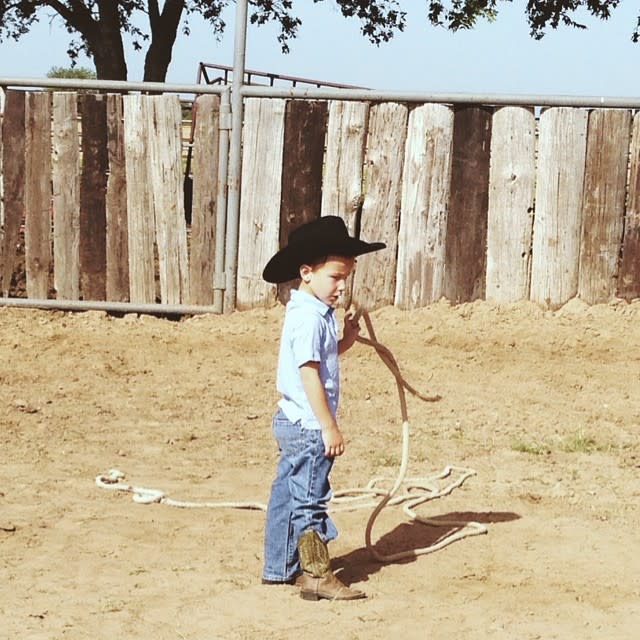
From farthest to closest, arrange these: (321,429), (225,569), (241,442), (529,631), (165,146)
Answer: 1. (165,146)
2. (241,442)
3. (225,569)
4. (321,429)
5. (529,631)

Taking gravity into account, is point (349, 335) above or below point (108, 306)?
above

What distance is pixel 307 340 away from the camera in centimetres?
432

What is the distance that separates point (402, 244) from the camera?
8.81 meters

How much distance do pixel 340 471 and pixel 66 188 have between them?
384 centimetres

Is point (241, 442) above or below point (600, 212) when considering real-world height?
below

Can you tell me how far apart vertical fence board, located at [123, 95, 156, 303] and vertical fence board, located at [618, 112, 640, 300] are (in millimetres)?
3339

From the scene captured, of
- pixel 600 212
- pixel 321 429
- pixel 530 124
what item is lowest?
pixel 321 429

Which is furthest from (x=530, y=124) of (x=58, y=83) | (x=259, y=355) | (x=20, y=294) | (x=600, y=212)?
(x=20, y=294)

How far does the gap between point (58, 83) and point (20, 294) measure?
5.42ft

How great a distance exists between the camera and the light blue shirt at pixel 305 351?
4340mm

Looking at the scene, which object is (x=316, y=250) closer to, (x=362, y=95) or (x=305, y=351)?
(x=305, y=351)

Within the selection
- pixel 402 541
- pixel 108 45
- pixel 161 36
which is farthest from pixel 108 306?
pixel 161 36

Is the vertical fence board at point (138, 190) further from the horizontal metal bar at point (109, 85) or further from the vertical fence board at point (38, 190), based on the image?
the vertical fence board at point (38, 190)

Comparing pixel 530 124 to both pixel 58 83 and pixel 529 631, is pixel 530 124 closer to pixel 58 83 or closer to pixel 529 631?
pixel 58 83
